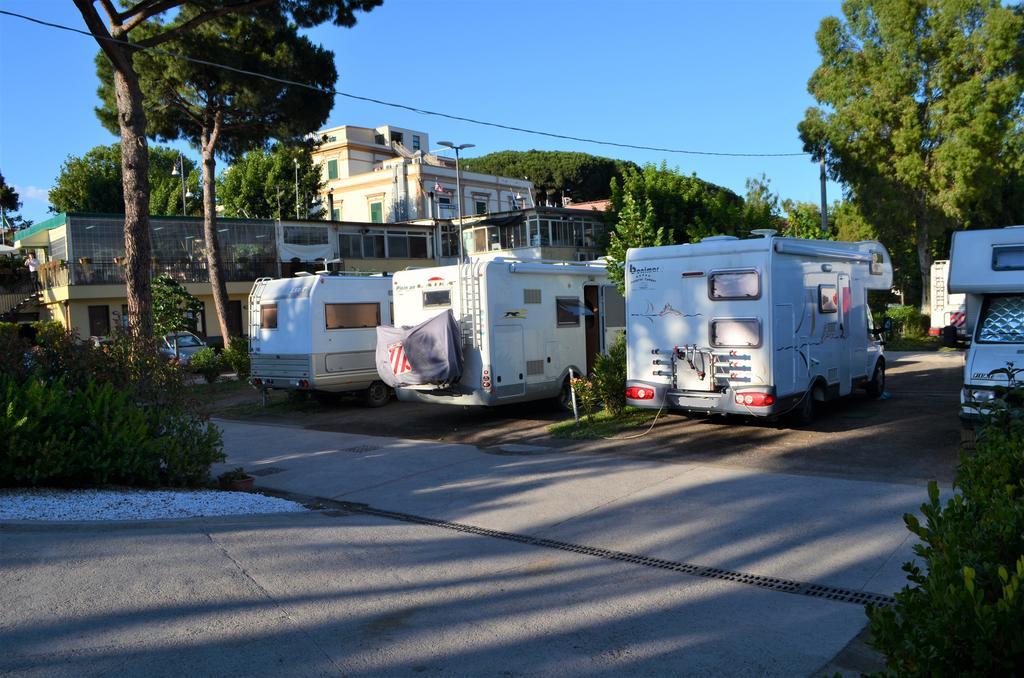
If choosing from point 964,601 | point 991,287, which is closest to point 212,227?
point 991,287

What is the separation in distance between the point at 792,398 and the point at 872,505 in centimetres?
333

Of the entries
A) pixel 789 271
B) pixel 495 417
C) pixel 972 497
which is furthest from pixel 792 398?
pixel 972 497

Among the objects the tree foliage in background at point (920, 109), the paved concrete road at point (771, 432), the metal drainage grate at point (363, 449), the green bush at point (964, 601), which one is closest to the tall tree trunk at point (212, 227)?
the paved concrete road at point (771, 432)

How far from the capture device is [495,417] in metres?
14.0

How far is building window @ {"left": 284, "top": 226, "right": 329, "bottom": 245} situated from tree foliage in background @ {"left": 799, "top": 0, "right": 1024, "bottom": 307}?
71.8 feet

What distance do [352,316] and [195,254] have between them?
22.0 metres

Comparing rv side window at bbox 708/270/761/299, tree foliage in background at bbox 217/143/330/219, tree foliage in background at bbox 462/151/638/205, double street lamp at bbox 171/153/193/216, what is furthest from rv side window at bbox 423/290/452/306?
tree foliage in background at bbox 462/151/638/205

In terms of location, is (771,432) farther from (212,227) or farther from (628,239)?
(212,227)

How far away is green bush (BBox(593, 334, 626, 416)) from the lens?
1247 cm

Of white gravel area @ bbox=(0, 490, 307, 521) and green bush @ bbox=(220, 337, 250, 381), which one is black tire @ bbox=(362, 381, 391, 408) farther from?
white gravel area @ bbox=(0, 490, 307, 521)

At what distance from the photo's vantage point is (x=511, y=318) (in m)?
12.7

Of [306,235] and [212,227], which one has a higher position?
[306,235]

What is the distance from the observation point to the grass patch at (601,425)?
1163 cm

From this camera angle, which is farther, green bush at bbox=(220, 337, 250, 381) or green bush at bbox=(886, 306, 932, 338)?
green bush at bbox=(886, 306, 932, 338)
